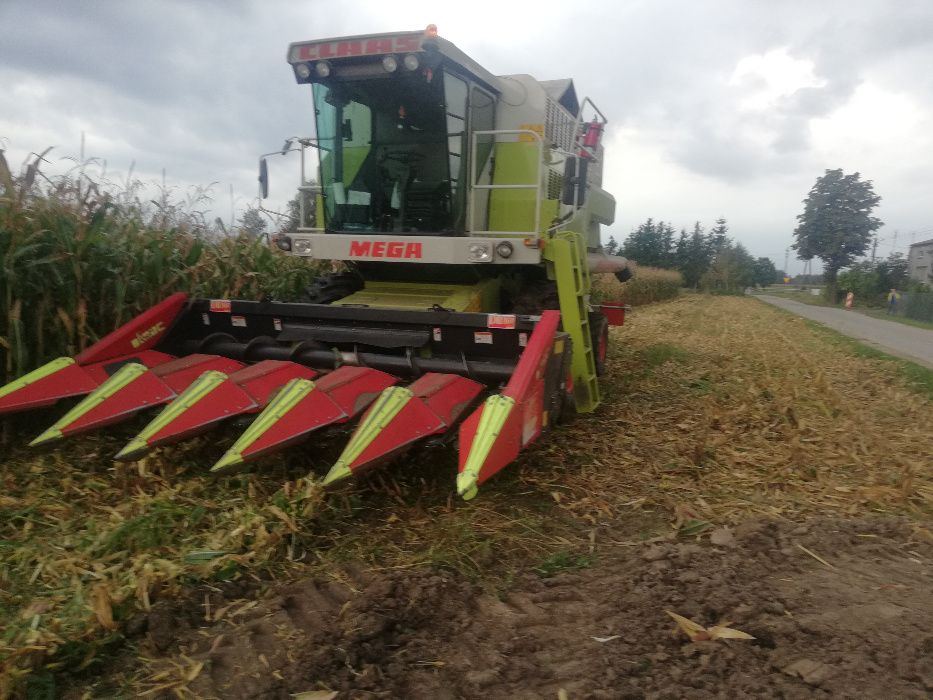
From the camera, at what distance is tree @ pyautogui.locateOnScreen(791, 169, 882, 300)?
164 feet

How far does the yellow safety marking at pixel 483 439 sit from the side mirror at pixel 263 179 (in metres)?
3.19

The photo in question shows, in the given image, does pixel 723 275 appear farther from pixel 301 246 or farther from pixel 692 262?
pixel 301 246

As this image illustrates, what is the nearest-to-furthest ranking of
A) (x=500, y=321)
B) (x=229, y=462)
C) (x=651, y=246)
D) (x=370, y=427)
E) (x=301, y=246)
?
1. (x=229, y=462)
2. (x=370, y=427)
3. (x=500, y=321)
4. (x=301, y=246)
5. (x=651, y=246)

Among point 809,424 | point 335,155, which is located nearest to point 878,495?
point 809,424

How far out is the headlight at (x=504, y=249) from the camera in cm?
456

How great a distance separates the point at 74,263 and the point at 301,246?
1536mm

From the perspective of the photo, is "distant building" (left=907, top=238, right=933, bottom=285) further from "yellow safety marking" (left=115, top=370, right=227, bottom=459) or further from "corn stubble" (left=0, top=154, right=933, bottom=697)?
"yellow safety marking" (left=115, top=370, right=227, bottom=459)

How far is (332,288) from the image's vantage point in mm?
5395

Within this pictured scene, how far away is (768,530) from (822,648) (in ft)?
3.37

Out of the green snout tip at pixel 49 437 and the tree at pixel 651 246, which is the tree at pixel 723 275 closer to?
the tree at pixel 651 246

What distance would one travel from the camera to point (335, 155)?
518cm

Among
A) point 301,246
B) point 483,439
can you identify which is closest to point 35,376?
point 301,246

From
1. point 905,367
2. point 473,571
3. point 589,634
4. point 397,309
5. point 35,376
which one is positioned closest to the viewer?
point 589,634

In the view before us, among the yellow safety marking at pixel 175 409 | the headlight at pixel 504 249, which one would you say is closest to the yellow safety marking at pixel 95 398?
the yellow safety marking at pixel 175 409
